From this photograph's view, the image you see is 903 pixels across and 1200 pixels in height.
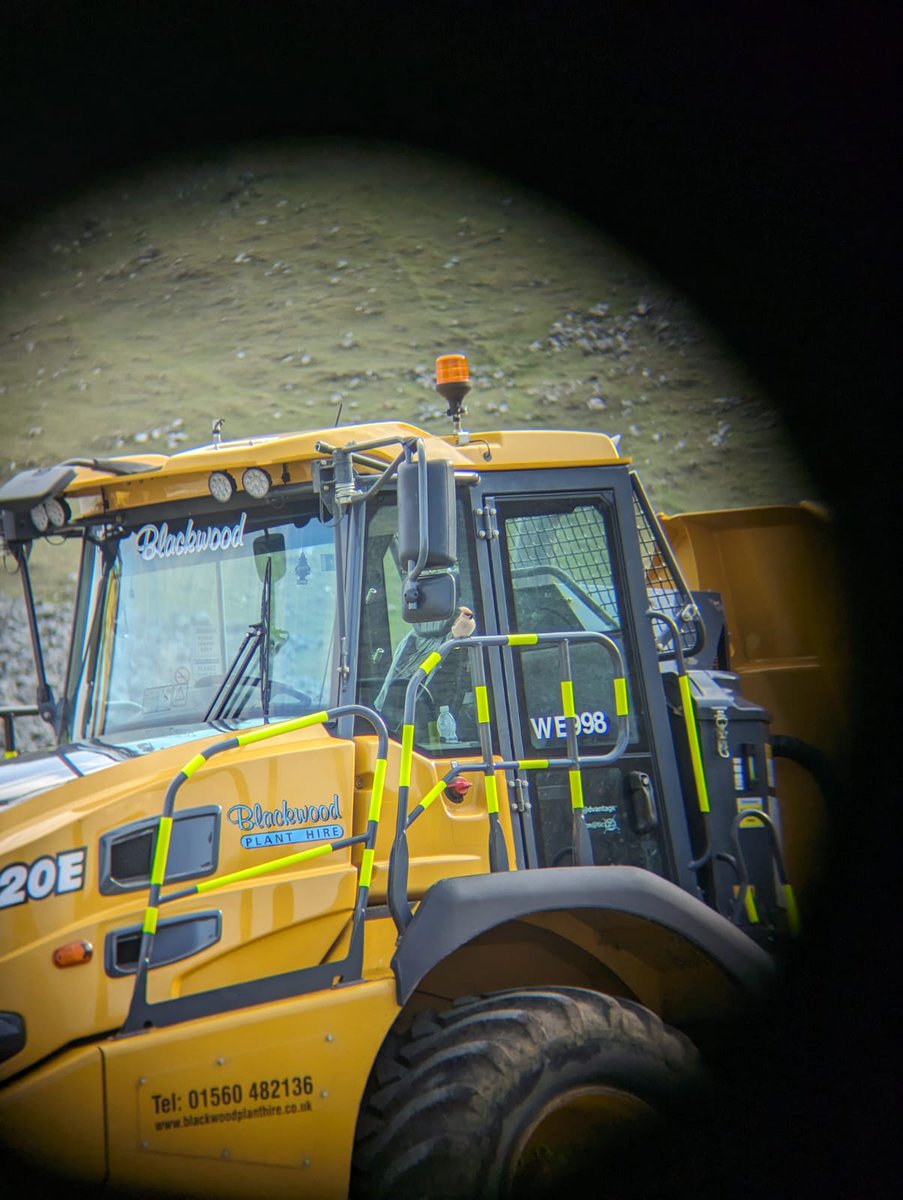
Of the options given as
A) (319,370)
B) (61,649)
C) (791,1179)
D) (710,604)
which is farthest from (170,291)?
(791,1179)

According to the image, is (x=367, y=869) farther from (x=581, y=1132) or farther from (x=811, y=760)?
(x=811, y=760)

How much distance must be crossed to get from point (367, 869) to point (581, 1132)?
113 cm

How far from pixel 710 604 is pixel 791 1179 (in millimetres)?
2995

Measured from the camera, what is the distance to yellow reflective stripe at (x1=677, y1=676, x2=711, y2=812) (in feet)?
15.1

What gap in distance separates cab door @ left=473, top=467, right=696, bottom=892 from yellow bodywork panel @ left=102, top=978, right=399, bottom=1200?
3.23 ft

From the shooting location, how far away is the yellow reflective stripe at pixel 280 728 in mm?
3531

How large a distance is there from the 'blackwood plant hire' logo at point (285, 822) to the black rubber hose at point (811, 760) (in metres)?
3.71

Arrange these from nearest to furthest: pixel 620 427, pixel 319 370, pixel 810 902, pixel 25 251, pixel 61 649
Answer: pixel 810 902 < pixel 61 649 < pixel 620 427 < pixel 319 370 < pixel 25 251

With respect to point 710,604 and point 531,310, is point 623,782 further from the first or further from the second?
point 531,310

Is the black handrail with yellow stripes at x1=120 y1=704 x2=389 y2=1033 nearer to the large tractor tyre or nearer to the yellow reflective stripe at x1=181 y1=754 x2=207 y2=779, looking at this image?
the yellow reflective stripe at x1=181 y1=754 x2=207 y2=779

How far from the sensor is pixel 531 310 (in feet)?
107

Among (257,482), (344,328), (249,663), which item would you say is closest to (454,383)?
(257,482)

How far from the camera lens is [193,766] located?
3393 mm

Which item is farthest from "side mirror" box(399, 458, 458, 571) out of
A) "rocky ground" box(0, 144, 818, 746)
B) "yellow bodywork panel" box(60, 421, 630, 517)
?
"rocky ground" box(0, 144, 818, 746)
